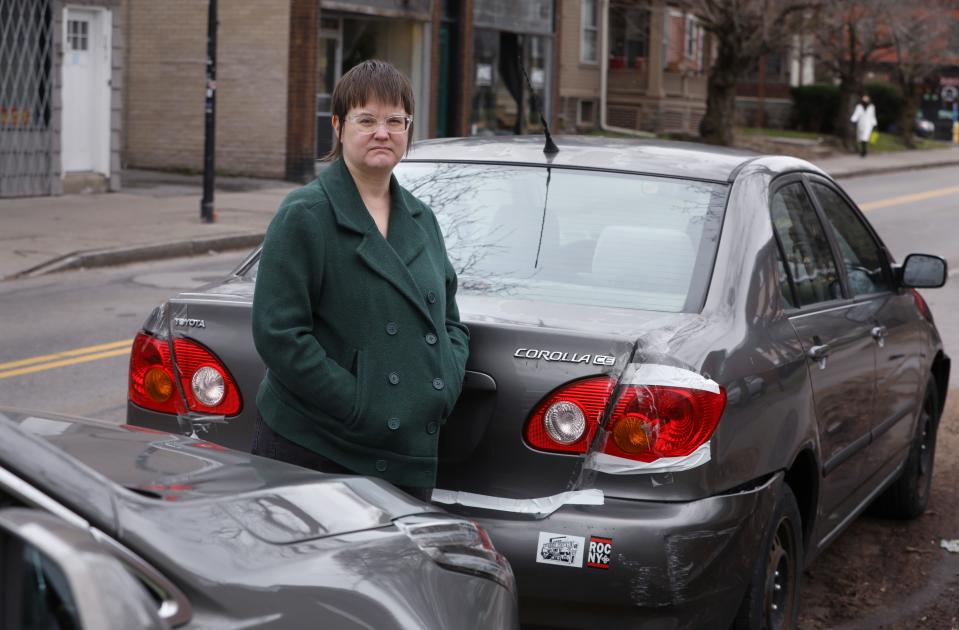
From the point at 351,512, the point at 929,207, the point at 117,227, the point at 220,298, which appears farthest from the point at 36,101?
the point at 351,512

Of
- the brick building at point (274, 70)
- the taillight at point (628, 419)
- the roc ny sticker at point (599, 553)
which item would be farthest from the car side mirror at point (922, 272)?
the brick building at point (274, 70)

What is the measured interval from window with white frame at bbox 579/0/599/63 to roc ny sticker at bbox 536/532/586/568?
118 ft

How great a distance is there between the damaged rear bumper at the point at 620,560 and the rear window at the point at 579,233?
29.9 inches

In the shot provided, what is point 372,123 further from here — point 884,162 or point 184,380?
point 884,162

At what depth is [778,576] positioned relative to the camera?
4.42 metres

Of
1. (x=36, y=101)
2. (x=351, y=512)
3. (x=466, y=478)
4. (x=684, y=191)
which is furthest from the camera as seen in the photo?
(x=36, y=101)

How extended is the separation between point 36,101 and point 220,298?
1709 centimetres

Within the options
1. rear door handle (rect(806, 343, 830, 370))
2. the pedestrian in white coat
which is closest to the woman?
rear door handle (rect(806, 343, 830, 370))

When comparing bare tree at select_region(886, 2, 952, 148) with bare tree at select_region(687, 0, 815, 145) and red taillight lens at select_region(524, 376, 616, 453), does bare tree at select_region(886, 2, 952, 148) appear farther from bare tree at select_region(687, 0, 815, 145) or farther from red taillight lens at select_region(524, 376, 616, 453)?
red taillight lens at select_region(524, 376, 616, 453)

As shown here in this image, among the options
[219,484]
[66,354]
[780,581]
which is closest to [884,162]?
[66,354]

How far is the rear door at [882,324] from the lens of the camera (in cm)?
550

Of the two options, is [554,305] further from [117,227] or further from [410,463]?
[117,227]

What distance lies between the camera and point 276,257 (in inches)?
138

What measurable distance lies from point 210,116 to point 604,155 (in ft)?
44.0
